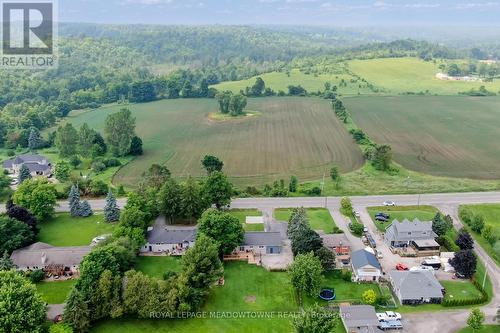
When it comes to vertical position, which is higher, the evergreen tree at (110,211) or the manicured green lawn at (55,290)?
the evergreen tree at (110,211)

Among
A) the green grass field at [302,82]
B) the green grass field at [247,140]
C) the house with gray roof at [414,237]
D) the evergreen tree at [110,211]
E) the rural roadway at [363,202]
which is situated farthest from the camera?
the green grass field at [302,82]

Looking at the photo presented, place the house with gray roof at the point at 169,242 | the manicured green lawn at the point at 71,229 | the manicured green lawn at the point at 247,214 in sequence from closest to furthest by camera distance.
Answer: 1. the house with gray roof at the point at 169,242
2. the manicured green lawn at the point at 71,229
3. the manicured green lawn at the point at 247,214

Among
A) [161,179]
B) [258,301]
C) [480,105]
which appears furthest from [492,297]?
[480,105]

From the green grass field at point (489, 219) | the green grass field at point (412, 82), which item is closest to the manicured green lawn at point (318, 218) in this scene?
the green grass field at point (489, 219)

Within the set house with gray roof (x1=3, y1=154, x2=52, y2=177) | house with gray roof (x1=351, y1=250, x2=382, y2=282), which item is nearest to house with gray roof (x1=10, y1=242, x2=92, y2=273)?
house with gray roof (x1=351, y1=250, x2=382, y2=282)

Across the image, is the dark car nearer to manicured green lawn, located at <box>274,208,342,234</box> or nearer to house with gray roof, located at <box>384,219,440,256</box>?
house with gray roof, located at <box>384,219,440,256</box>

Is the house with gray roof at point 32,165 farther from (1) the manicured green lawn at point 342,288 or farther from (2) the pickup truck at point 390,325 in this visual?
(2) the pickup truck at point 390,325
